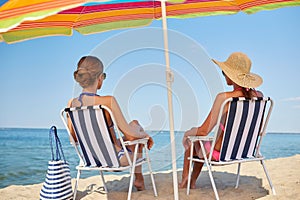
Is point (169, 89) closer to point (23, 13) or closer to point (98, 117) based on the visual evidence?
point (98, 117)

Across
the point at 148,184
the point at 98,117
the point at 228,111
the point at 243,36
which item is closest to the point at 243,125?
the point at 228,111

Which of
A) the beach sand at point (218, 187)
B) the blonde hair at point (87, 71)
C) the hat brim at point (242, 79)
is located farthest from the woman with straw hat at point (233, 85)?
the blonde hair at point (87, 71)

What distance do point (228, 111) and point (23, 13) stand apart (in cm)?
166

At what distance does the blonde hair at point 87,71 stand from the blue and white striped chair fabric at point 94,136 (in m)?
0.31

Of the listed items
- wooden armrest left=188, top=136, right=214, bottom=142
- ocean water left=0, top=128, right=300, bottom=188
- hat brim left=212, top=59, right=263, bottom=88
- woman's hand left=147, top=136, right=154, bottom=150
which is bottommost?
ocean water left=0, top=128, right=300, bottom=188

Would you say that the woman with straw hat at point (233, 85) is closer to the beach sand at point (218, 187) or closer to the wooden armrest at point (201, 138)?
the wooden armrest at point (201, 138)

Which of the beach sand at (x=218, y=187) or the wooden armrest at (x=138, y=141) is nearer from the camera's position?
the wooden armrest at (x=138, y=141)

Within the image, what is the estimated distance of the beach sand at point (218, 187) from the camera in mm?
3282

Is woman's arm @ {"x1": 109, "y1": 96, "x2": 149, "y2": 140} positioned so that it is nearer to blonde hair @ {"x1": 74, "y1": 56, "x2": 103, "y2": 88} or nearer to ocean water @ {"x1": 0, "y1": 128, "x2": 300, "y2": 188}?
blonde hair @ {"x1": 74, "y1": 56, "x2": 103, "y2": 88}

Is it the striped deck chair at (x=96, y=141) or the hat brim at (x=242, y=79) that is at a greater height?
the hat brim at (x=242, y=79)

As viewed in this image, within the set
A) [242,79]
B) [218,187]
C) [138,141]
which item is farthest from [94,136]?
[218,187]

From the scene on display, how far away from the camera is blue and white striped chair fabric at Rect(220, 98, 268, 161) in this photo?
9.37 ft

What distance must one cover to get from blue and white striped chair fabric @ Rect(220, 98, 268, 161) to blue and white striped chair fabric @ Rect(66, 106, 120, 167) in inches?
36.0

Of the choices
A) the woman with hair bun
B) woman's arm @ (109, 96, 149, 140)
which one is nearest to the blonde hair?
the woman with hair bun
